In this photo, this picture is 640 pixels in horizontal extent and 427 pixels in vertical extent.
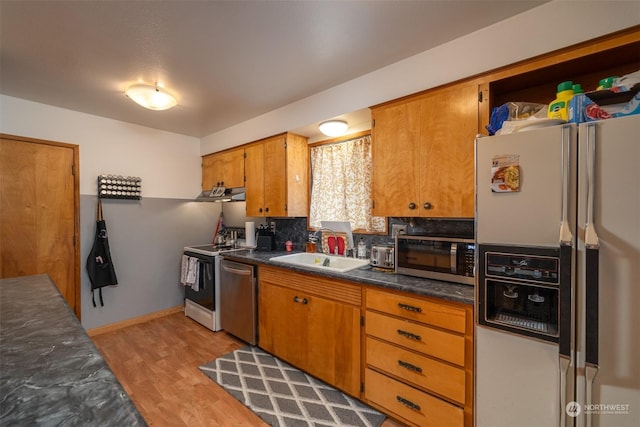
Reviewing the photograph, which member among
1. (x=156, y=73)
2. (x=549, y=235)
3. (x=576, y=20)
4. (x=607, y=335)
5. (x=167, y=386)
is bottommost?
(x=167, y=386)

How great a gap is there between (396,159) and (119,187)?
122 inches

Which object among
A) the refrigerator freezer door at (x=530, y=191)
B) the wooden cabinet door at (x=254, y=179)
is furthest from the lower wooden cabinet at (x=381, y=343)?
the wooden cabinet door at (x=254, y=179)

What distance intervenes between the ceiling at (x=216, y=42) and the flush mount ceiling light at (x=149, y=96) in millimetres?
104

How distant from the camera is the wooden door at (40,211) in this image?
254 cm

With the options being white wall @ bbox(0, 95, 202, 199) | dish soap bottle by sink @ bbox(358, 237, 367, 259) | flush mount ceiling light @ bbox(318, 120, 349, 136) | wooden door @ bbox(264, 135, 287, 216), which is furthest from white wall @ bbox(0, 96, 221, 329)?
dish soap bottle by sink @ bbox(358, 237, 367, 259)

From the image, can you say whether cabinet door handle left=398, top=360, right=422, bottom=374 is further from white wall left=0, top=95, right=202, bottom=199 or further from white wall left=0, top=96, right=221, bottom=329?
white wall left=0, top=95, right=202, bottom=199

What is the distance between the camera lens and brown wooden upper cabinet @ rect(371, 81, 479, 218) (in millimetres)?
1664

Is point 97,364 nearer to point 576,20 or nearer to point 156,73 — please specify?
point 156,73

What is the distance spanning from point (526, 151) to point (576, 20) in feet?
2.60

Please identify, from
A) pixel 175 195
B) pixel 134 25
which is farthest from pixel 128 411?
pixel 175 195

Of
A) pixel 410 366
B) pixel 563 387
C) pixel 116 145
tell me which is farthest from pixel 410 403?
pixel 116 145

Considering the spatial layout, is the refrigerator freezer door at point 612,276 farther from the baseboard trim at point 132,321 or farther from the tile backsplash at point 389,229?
the baseboard trim at point 132,321

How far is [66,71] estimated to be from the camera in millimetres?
2072

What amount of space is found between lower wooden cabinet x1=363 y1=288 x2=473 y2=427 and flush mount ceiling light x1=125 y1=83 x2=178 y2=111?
7.32 ft
